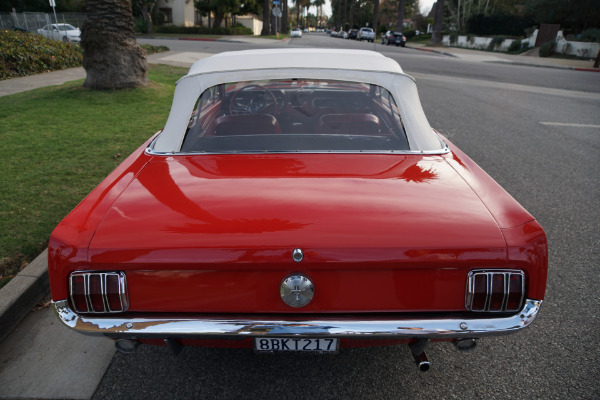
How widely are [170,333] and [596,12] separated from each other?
41.4 m

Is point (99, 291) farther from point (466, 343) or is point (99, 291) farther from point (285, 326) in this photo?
point (466, 343)

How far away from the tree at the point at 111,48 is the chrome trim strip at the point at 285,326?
8.15m

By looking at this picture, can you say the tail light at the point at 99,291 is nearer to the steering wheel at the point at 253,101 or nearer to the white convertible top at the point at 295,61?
the white convertible top at the point at 295,61

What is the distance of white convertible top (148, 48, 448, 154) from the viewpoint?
2.55 meters

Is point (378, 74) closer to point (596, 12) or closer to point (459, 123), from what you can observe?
point (459, 123)

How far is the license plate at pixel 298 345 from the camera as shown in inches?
71.1

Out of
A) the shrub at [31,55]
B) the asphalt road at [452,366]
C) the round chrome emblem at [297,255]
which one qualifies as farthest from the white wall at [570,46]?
the round chrome emblem at [297,255]

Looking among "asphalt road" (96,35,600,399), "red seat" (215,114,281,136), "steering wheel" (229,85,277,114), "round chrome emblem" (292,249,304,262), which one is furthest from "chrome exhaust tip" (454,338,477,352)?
"steering wheel" (229,85,277,114)

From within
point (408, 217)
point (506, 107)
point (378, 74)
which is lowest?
point (506, 107)

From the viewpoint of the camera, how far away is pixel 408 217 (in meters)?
1.76

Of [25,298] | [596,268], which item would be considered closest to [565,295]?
[596,268]

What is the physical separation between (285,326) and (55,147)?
5202 mm

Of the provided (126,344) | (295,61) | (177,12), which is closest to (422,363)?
(126,344)

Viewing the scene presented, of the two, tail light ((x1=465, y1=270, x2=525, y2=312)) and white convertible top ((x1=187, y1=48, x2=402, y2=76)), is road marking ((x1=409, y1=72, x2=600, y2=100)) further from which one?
tail light ((x1=465, y1=270, x2=525, y2=312))
